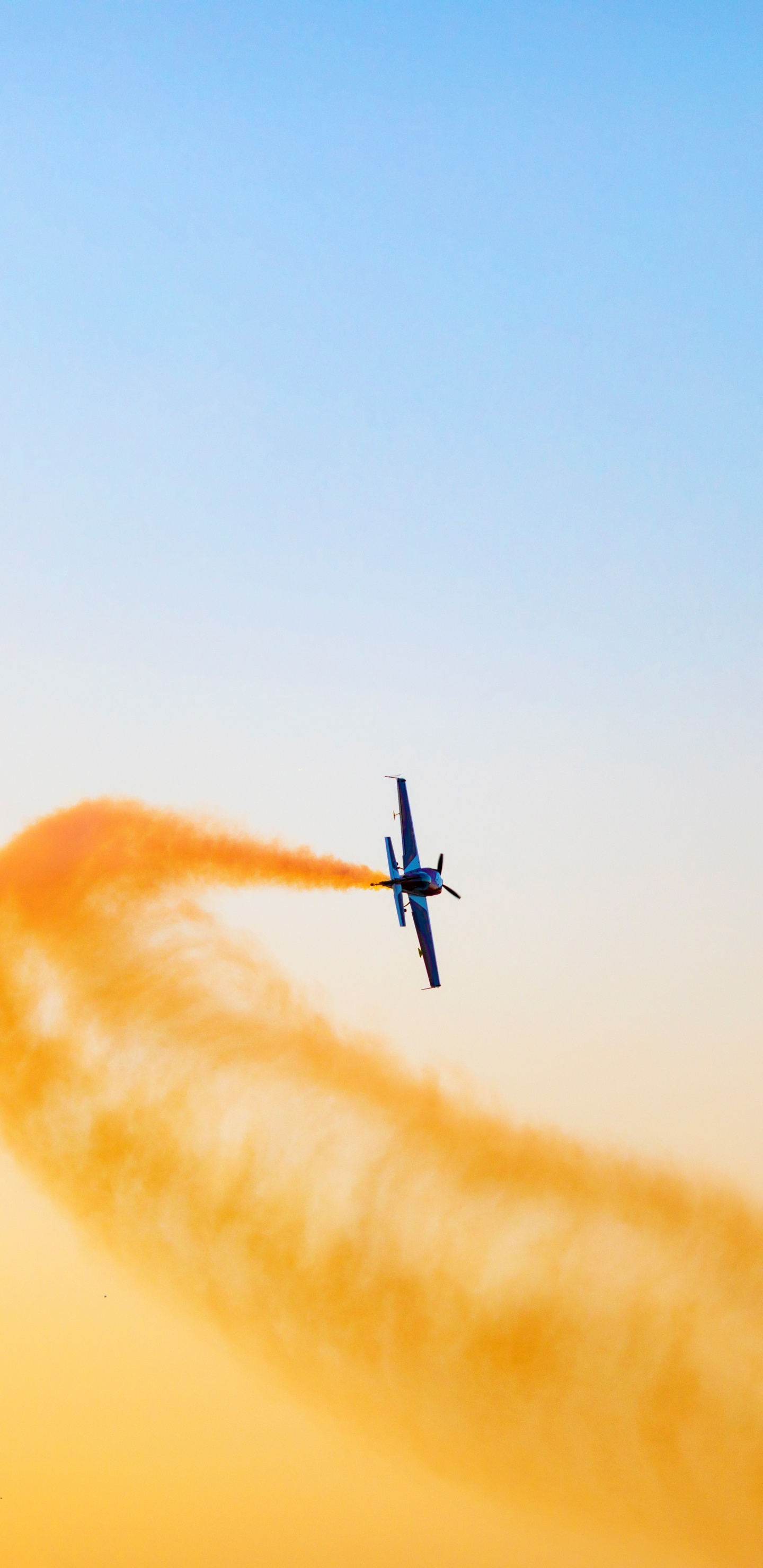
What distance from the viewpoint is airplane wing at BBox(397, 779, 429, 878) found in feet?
291

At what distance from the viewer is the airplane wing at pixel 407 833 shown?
88625 mm

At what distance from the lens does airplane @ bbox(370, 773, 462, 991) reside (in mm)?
86250

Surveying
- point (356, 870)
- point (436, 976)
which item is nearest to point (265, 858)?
point (356, 870)

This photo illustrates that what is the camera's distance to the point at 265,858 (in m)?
88.5

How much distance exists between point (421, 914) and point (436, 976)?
3.48 metres

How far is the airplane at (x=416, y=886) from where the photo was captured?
86250 millimetres

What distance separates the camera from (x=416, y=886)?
285ft

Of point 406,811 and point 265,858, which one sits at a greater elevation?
point 406,811

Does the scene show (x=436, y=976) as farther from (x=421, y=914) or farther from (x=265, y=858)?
(x=265, y=858)

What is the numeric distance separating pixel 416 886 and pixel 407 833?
14.3 feet

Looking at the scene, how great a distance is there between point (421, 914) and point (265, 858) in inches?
343

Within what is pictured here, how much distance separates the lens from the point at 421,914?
291 ft

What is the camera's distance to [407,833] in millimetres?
90438

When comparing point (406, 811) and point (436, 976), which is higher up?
point (406, 811)
